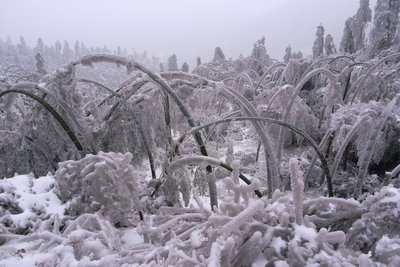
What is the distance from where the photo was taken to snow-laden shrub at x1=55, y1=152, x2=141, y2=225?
286 centimetres

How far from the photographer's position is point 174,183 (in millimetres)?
3582

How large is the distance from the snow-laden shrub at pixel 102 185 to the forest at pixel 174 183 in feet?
0.04

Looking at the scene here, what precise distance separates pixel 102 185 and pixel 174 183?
923 mm

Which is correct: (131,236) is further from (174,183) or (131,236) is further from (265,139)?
(265,139)

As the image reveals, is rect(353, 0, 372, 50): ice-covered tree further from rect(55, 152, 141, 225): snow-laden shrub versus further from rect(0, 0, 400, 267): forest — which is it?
rect(55, 152, 141, 225): snow-laden shrub

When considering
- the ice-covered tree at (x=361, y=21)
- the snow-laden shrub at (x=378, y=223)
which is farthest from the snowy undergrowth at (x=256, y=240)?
the ice-covered tree at (x=361, y=21)

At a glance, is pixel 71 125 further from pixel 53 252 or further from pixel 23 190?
pixel 53 252

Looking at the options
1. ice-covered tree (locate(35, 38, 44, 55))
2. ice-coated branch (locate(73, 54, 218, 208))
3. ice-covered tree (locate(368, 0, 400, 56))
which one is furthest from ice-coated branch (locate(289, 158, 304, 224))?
ice-covered tree (locate(35, 38, 44, 55))

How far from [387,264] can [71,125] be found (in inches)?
162

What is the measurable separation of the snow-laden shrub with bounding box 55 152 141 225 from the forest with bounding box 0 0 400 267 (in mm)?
12

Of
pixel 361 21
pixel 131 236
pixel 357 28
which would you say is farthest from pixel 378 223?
pixel 357 28

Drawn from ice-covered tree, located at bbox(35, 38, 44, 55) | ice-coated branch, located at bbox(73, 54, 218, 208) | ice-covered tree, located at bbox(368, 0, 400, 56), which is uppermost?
ice-covered tree, located at bbox(35, 38, 44, 55)

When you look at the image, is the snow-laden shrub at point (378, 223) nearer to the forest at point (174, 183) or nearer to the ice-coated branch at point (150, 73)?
the forest at point (174, 183)

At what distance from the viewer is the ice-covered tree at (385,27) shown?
51.7 feet
